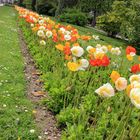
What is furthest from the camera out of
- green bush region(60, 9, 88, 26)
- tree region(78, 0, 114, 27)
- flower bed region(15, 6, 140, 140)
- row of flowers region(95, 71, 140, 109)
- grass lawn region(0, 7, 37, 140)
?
tree region(78, 0, 114, 27)

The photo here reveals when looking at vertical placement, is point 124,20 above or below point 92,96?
below

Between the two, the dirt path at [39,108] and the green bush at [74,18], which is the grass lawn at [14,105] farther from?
the green bush at [74,18]

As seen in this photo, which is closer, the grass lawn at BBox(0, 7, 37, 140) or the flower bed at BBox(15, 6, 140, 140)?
the flower bed at BBox(15, 6, 140, 140)

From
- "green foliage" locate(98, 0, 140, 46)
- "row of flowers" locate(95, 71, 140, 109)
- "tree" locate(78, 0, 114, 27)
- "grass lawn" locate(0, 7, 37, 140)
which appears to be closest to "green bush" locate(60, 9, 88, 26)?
"tree" locate(78, 0, 114, 27)

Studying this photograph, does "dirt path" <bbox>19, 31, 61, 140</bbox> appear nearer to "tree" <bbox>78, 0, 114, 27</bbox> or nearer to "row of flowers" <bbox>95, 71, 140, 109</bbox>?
"row of flowers" <bbox>95, 71, 140, 109</bbox>

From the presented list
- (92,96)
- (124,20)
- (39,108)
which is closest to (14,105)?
(39,108)

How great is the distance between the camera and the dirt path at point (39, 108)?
5.99 m

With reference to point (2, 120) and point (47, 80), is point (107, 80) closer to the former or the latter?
point (47, 80)

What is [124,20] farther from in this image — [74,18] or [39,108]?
[39,108]

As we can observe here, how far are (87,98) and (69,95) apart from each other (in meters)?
0.44

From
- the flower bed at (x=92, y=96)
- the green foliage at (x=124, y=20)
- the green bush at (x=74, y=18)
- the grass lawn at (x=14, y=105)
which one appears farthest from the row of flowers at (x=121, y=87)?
the green bush at (x=74, y=18)

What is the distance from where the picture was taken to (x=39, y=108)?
6934 millimetres

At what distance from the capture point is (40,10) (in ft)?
177

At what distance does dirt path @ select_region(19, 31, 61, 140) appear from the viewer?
19.6 ft
